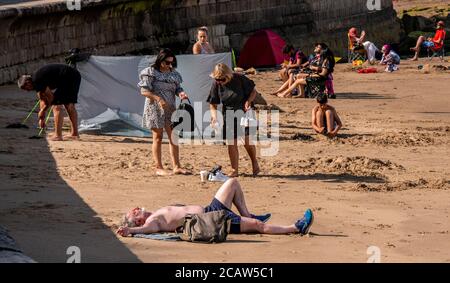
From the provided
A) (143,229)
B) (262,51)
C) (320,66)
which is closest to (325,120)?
(320,66)

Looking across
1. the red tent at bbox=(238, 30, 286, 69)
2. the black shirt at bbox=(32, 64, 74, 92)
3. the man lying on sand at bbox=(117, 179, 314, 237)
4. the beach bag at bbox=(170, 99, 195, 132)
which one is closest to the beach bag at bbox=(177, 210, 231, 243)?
the man lying on sand at bbox=(117, 179, 314, 237)

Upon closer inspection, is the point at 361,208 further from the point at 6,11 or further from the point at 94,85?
the point at 6,11

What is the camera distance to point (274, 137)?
21172 mm

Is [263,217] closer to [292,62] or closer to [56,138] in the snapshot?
[56,138]

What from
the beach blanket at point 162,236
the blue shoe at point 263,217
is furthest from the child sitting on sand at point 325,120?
the beach blanket at point 162,236

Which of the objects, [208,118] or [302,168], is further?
[208,118]

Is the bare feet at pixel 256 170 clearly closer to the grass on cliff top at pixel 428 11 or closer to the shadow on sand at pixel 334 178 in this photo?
the shadow on sand at pixel 334 178

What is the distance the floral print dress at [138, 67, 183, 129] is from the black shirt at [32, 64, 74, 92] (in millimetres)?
3007

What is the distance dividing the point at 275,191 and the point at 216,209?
3064 millimetres

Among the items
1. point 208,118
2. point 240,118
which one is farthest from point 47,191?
point 208,118

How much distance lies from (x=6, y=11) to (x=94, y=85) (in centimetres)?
607

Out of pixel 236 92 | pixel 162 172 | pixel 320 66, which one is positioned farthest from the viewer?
pixel 320 66

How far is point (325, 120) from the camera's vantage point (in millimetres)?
21359

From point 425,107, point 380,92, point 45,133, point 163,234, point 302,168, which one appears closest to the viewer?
point 163,234
